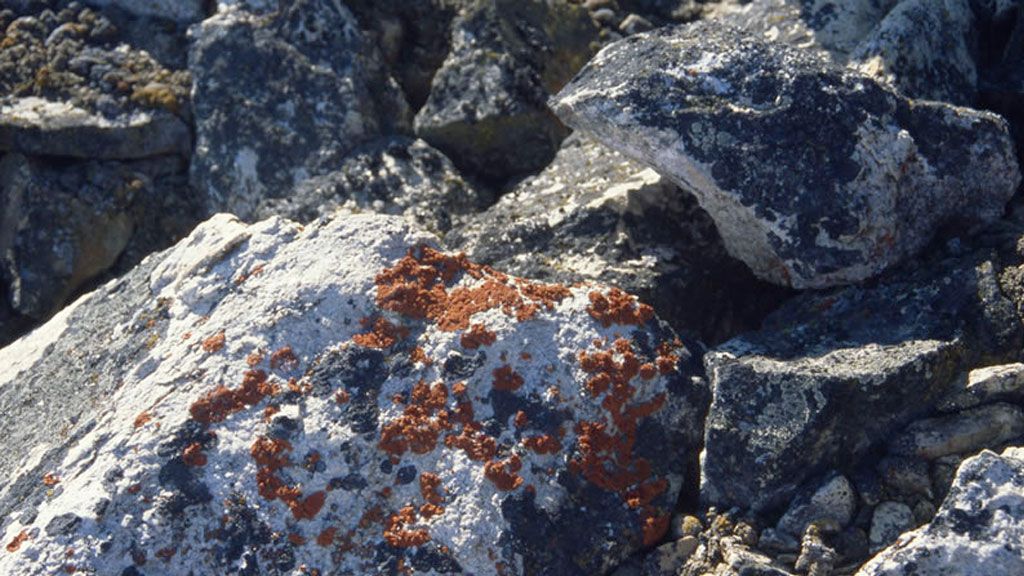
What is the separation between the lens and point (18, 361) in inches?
224

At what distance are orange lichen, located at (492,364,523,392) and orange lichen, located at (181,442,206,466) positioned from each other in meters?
1.11

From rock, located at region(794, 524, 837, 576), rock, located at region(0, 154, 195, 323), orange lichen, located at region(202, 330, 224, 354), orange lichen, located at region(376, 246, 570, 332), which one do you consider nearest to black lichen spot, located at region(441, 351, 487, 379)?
orange lichen, located at region(376, 246, 570, 332)

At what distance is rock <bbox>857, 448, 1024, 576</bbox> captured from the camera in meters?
3.85

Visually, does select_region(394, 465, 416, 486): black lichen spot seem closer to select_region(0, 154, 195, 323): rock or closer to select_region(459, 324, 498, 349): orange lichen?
select_region(459, 324, 498, 349): orange lichen

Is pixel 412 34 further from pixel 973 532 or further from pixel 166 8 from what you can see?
pixel 973 532

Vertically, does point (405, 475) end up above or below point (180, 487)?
below

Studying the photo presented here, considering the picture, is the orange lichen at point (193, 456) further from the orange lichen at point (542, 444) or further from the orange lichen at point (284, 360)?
the orange lichen at point (542, 444)

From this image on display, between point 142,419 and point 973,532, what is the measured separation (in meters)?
2.98

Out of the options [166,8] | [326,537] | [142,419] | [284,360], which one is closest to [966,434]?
[326,537]

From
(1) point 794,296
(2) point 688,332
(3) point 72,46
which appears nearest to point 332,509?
(2) point 688,332

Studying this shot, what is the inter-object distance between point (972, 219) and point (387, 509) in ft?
9.02

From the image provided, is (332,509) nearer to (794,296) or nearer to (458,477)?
(458,477)

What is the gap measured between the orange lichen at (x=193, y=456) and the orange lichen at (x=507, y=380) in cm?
111

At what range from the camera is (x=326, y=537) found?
4402 mm
